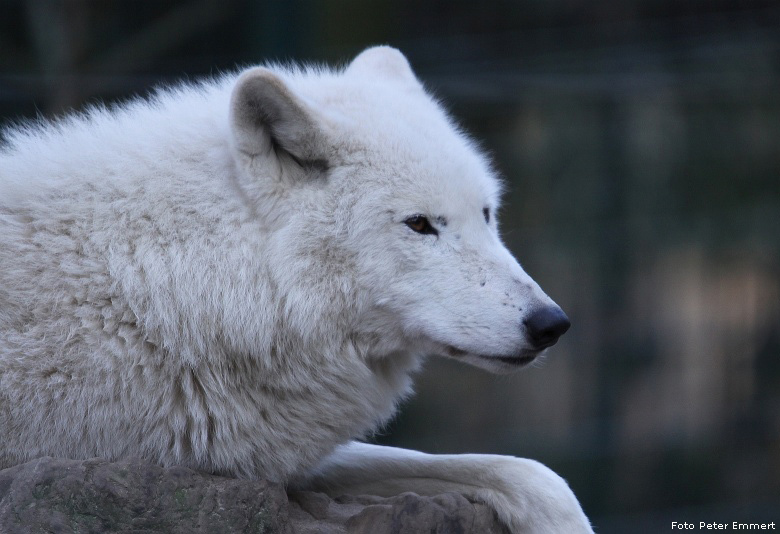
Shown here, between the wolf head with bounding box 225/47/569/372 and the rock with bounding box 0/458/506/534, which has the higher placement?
the wolf head with bounding box 225/47/569/372

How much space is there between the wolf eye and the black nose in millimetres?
462

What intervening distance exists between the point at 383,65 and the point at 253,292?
1.46 metres

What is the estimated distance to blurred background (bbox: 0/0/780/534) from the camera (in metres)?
8.00

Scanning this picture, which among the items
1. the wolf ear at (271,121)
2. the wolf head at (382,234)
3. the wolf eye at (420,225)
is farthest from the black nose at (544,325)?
the wolf ear at (271,121)

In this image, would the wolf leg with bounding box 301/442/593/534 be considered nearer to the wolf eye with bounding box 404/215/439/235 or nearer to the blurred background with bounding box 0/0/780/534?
the wolf eye with bounding box 404/215/439/235

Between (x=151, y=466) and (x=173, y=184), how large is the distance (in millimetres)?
1013

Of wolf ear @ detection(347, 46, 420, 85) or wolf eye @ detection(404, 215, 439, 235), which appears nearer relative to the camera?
wolf eye @ detection(404, 215, 439, 235)

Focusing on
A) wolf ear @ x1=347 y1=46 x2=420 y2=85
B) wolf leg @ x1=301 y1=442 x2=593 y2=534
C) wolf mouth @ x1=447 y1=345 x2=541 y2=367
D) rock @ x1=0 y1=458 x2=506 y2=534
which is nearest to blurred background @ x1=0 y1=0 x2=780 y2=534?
wolf ear @ x1=347 y1=46 x2=420 y2=85

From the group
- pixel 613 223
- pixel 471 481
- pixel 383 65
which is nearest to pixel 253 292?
pixel 471 481

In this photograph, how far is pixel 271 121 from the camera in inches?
137

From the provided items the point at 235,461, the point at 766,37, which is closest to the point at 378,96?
the point at 235,461

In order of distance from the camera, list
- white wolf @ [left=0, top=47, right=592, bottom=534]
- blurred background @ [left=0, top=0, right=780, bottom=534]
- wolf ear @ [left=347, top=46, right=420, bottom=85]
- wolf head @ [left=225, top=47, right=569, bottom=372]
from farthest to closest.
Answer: blurred background @ [left=0, top=0, right=780, bottom=534], wolf ear @ [left=347, top=46, right=420, bottom=85], wolf head @ [left=225, top=47, right=569, bottom=372], white wolf @ [left=0, top=47, right=592, bottom=534]

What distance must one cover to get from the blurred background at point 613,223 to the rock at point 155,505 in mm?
4856

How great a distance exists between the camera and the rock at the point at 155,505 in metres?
2.91
